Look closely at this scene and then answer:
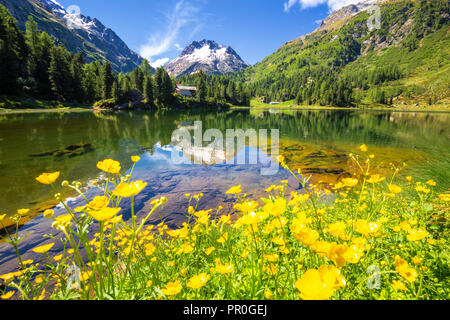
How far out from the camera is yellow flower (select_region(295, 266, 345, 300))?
959mm

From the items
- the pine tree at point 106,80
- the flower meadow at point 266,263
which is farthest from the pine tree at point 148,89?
the flower meadow at point 266,263

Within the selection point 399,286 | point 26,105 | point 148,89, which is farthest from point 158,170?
point 148,89

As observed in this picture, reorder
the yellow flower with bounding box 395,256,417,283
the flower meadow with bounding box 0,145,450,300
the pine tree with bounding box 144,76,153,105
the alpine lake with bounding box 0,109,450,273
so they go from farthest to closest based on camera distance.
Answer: the pine tree with bounding box 144,76,153,105 → the alpine lake with bounding box 0,109,450,273 → the yellow flower with bounding box 395,256,417,283 → the flower meadow with bounding box 0,145,450,300

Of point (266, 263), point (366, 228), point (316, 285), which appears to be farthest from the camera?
point (266, 263)

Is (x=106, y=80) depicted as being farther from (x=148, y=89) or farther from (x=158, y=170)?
(x=158, y=170)

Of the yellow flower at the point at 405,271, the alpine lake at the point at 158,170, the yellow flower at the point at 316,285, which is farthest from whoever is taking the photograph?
the alpine lake at the point at 158,170

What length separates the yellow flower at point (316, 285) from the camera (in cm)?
96

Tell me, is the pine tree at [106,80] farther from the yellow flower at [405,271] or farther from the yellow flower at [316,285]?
the yellow flower at [405,271]

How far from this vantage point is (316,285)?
39.4 inches

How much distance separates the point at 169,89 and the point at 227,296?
272 ft

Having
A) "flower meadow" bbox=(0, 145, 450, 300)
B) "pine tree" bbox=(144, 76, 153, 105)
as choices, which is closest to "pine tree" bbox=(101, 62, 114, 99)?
"pine tree" bbox=(144, 76, 153, 105)

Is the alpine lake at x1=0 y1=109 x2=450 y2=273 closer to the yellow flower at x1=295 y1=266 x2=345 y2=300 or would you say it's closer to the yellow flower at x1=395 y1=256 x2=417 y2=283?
the yellow flower at x1=395 y1=256 x2=417 y2=283

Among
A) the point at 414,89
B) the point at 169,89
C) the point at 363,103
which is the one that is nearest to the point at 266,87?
the point at 363,103

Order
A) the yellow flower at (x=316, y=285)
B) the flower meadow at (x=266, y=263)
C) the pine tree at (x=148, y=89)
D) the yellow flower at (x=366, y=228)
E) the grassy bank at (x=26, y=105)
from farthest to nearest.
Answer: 1. the pine tree at (x=148, y=89)
2. the grassy bank at (x=26, y=105)
3. the yellow flower at (x=366, y=228)
4. the flower meadow at (x=266, y=263)
5. the yellow flower at (x=316, y=285)
